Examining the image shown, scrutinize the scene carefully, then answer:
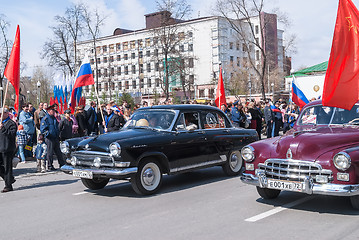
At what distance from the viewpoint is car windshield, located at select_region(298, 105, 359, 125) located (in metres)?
7.68

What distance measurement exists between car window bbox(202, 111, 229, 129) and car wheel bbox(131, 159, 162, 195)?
1.96m

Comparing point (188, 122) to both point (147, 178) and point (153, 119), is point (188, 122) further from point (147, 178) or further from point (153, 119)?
point (147, 178)

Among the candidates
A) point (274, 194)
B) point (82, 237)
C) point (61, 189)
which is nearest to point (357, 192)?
point (274, 194)

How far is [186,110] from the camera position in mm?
9570

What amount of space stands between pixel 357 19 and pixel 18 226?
21.7ft

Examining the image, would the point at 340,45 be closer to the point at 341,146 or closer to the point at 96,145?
the point at 341,146

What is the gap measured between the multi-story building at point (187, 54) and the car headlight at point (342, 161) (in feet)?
194

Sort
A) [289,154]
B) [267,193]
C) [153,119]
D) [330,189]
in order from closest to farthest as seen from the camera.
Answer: [330,189], [289,154], [267,193], [153,119]

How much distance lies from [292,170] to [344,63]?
2.46 meters

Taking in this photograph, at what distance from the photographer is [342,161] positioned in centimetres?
612

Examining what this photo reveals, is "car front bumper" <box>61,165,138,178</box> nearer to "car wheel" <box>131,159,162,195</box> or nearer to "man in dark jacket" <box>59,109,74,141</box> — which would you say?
"car wheel" <box>131,159,162,195</box>

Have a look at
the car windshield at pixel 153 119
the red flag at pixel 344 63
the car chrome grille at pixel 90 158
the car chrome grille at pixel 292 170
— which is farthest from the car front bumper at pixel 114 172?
the red flag at pixel 344 63

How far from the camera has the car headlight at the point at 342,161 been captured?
6066 millimetres

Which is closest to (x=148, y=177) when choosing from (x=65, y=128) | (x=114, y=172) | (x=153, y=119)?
(x=114, y=172)
